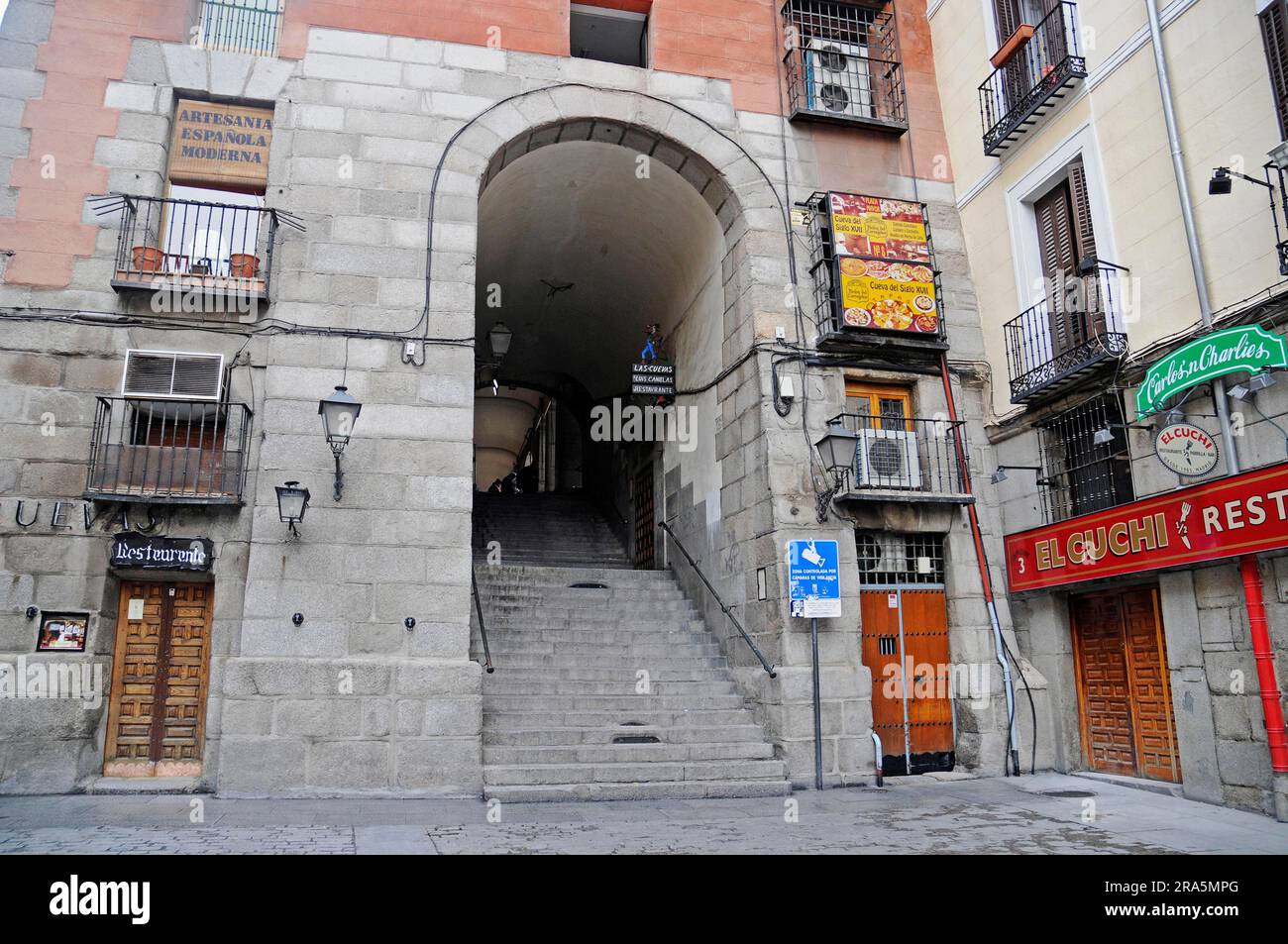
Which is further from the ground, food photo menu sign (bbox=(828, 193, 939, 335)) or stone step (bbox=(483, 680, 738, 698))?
food photo menu sign (bbox=(828, 193, 939, 335))

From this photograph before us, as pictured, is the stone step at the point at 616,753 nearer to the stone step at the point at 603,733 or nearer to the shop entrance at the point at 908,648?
the stone step at the point at 603,733

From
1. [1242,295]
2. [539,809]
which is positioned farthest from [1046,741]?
[539,809]

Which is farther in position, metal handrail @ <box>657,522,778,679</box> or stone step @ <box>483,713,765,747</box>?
metal handrail @ <box>657,522,778,679</box>

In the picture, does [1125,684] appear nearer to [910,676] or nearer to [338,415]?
[910,676]

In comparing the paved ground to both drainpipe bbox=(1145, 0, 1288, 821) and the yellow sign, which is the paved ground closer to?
drainpipe bbox=(1145, 0, 1288, 821)

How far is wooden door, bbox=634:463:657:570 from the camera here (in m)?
15.1

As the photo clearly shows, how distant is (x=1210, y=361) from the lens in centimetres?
797

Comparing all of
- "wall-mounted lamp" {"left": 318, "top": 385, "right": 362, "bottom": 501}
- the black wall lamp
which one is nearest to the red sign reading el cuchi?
the black wall lamp

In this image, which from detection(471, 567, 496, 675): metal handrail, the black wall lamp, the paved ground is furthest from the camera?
detection(471, 567, 496, 675): metal handrail

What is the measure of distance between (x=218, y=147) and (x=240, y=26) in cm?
167

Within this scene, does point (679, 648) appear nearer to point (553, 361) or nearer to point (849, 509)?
point (849, 509)

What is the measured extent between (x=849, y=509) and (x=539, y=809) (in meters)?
4.95

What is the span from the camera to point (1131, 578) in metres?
9.24

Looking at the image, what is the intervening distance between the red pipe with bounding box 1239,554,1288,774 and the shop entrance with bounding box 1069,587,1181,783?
1364 millimetres
